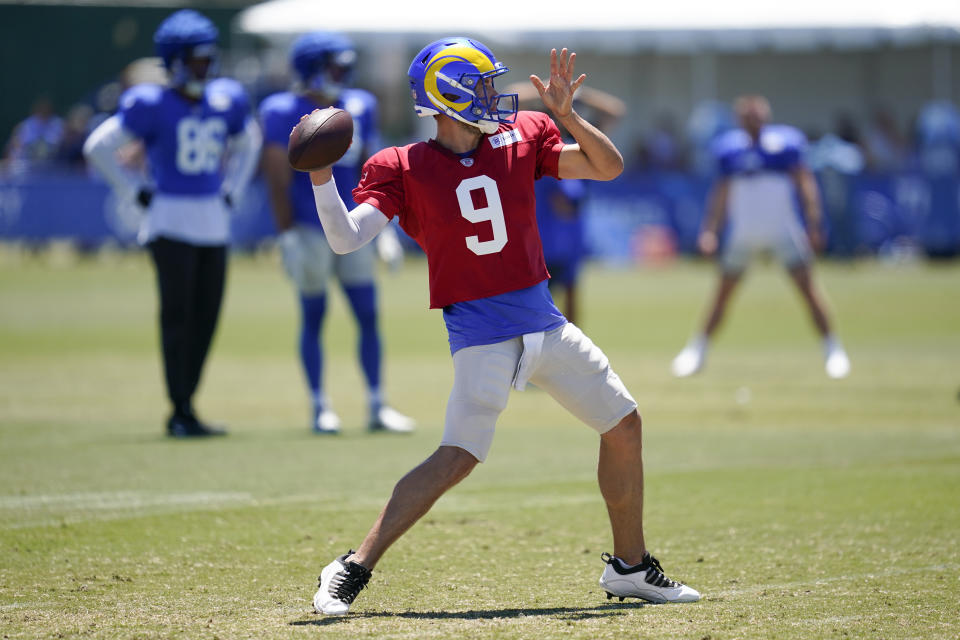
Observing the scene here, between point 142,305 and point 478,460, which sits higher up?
point 478,460

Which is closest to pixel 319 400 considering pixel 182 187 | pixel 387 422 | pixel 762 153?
pixel 387 422

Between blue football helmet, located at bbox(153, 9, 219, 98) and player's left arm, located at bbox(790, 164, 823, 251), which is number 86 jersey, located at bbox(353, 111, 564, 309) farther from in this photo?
player's left arm, located at bbox(790, 164, 823, 251)

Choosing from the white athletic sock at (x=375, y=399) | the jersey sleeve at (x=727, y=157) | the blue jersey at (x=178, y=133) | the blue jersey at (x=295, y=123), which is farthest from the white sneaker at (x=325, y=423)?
the jersey sleeve at (x=727, y=157)

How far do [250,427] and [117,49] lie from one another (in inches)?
1130

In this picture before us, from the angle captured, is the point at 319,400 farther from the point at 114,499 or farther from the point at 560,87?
the point at 560,87

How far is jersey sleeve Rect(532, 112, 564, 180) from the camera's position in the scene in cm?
555

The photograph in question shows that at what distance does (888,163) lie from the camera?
27.6 metres

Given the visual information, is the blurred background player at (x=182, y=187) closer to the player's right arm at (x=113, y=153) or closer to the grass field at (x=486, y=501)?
the player's right arm at (x=113, y=153)

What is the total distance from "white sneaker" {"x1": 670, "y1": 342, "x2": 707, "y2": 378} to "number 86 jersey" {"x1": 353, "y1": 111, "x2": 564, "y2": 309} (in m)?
7.15

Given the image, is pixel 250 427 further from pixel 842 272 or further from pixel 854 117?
pixel 854 117

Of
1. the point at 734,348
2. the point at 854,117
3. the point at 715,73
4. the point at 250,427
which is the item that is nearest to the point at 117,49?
the point at 715,73

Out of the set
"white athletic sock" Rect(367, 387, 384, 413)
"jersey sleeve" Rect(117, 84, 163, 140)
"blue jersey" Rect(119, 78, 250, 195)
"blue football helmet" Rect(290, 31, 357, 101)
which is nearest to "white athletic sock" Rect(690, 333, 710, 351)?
"white athletic sock" Rect(367, 387, 384, 413)

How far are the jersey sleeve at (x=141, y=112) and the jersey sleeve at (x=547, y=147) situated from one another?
437 cm

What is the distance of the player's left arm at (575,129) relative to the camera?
5379mm
